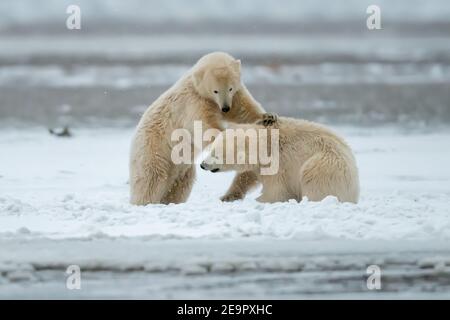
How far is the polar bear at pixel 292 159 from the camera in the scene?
628 centimetres

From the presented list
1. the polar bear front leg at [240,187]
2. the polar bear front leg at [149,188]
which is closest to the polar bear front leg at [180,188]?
the polar bear front leg at [149,188]

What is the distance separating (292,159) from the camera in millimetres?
6379

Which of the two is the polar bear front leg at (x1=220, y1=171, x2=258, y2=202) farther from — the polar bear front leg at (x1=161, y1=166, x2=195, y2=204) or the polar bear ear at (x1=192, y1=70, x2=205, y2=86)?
the polar bear ear at (x1=192, y1=70, x2=205, y2=86)

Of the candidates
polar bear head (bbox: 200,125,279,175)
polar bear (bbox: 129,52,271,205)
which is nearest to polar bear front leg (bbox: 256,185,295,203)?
polar bear head (bbox: 200,125,279,175)

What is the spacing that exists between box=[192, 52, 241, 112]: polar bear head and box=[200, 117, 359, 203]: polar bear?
0.26 metres

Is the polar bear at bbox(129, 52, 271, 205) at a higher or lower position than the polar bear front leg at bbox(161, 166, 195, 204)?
higher

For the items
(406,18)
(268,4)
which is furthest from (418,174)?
(268,4)

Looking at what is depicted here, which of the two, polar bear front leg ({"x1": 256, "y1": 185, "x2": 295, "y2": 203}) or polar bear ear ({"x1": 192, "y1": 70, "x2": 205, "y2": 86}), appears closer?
polar bear front leg ({"x1": 256, "y1": 185, "x2": 295, "y2": 203})

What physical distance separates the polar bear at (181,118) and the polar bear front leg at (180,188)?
0.10 metres

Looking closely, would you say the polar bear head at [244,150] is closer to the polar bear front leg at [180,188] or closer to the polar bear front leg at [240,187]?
the polar bear front leg at [240,187]

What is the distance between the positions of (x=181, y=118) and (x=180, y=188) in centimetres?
63

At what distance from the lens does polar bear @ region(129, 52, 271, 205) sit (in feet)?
21.7

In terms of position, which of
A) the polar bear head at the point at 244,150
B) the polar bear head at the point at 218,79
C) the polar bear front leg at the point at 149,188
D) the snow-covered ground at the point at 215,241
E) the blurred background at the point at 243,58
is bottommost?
the snow-covered ground at the point at 215,241
